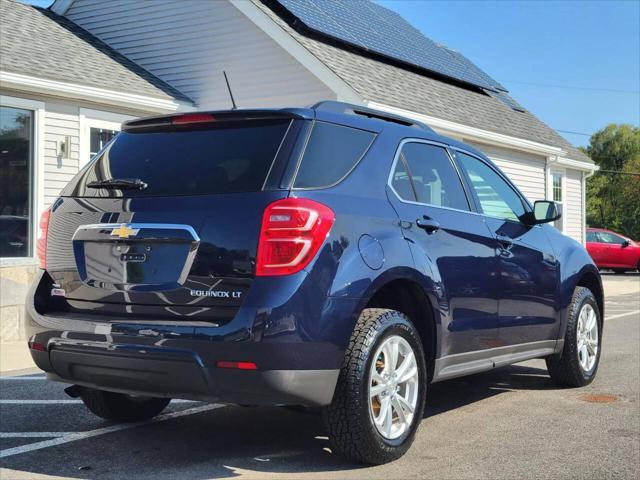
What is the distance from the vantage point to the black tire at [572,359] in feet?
20.3

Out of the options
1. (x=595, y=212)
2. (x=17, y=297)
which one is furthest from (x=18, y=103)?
(x=595, y=212)

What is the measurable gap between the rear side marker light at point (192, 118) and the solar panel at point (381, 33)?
33.0 ft

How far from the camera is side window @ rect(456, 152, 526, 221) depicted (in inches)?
214

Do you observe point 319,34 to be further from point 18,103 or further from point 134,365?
point 134,365

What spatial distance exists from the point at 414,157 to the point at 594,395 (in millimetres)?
2579

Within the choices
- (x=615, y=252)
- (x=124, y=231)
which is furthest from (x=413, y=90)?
(x=615, y=252)

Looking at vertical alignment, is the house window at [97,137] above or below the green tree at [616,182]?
below

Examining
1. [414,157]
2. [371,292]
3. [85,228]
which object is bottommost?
[371,292]

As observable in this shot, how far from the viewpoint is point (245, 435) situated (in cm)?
490

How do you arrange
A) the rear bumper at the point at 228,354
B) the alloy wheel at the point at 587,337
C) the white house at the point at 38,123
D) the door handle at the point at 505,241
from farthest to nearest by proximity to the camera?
the white house at the point at 38,123, the alloy wheel at the point at 587,337, the door handle at the point at 505,241, the rear bumper at the point at 228,354

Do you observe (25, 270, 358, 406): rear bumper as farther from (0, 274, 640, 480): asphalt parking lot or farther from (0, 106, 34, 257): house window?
(0, 106, 34, 257): house window

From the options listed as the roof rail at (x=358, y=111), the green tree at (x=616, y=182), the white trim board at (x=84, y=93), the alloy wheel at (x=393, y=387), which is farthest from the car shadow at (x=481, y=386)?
the green tree at (x=616, y=182)

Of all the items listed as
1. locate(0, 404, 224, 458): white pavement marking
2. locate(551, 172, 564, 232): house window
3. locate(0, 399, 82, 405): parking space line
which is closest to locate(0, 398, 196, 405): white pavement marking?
locate(0, 399, 82, 405): parking space line

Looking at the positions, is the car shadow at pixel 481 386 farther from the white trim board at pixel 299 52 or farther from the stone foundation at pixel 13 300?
the white trim board at pixel 299 52
